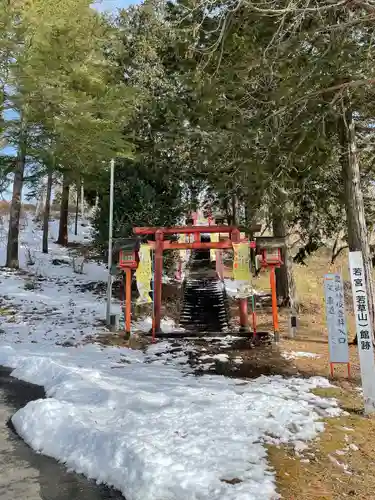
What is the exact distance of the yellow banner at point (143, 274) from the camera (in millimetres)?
10812

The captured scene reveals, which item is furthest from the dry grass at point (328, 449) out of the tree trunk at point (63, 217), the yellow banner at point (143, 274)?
the tree trunk at point (63, 217)

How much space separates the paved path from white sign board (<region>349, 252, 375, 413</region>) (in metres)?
3.43

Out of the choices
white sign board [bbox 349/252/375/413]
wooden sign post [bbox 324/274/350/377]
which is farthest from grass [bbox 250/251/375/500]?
wooden sign post [bbox 324/274/350/377]

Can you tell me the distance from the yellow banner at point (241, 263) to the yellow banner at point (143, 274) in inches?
85.3

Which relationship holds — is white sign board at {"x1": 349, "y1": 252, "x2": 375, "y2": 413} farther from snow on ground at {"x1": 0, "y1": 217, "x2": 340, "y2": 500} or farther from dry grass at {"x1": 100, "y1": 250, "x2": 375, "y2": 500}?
snow on ground at {"x1": 0, "y1": 217, "x2": 340, "y2": 500}

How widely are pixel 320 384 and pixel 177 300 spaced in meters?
9.88

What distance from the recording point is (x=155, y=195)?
15.6 m

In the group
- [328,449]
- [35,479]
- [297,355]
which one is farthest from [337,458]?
[297,355]

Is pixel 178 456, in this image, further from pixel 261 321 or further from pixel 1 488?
pixel 261 321

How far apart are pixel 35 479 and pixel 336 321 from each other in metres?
5.08

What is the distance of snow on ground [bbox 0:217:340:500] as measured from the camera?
3928 millimetres

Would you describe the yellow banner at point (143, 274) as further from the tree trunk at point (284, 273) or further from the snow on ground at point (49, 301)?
the tree trunk at point (284, 273)

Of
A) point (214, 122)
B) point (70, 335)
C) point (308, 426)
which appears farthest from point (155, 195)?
point (308, 426)

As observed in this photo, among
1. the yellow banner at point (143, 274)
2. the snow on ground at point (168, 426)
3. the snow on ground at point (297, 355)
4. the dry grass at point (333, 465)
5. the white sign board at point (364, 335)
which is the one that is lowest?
the dry grass at point (333, 465)
